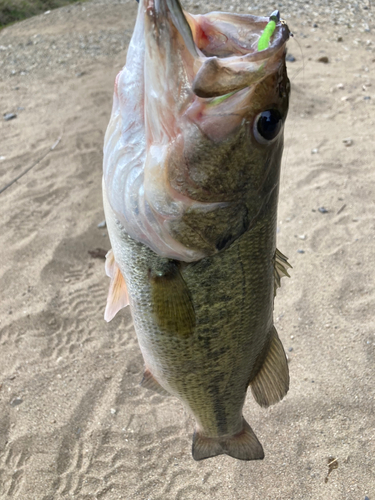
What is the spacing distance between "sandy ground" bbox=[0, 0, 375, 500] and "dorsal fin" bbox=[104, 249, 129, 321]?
136cm

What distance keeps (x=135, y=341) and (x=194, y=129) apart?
2391 millimetres

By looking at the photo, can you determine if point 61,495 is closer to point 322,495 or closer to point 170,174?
point 322,495

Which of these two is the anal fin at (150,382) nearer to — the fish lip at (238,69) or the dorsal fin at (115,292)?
the dorsal fin at (115,292)

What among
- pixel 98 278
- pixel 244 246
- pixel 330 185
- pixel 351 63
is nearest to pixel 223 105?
pixel 244 246

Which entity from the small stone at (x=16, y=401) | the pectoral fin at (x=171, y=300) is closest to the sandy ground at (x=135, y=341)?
the small stone at (x=16, y=401)

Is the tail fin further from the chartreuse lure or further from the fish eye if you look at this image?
the chartreuse lure

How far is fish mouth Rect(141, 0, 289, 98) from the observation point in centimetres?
105

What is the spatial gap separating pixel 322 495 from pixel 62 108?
17.8ft

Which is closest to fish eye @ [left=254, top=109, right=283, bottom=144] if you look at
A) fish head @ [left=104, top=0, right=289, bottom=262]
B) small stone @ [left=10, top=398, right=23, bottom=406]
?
fish head @ [left=104, top=0, right=289, bottom=262]

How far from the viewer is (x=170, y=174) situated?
1.23 m

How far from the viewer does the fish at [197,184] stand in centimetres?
110

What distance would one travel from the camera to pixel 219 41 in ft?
3.91

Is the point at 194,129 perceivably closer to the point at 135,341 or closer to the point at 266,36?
the point at 266,36

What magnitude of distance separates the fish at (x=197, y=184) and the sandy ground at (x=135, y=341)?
1.23 meters
